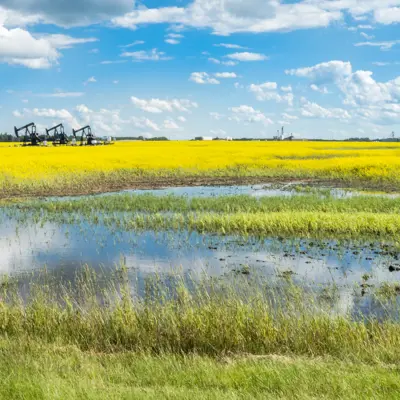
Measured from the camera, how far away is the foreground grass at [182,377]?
597 centimetres

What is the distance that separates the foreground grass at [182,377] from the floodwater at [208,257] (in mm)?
3971

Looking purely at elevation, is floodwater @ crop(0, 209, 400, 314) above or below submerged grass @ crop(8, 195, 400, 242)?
below

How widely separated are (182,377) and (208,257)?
873 cm

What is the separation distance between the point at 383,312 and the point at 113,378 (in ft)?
20.9

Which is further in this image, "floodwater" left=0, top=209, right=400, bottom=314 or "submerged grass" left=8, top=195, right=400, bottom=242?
"submerged grass" left=8, top=195, right=400, bottom=242

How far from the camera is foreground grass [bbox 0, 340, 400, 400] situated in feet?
19.6

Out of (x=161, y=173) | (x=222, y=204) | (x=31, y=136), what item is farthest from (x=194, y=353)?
(x=31, y=136)

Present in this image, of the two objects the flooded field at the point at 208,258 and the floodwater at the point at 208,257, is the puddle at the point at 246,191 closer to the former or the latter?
the flooded field at the point at 208,258

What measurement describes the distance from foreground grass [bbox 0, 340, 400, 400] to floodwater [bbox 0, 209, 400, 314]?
13.0 ft

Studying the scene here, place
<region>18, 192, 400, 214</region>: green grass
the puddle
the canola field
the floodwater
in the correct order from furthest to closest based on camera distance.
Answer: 1. the canola field
2. the puddle
3. <region>18, 192, 400, 214</region>: green grass
4. the floodwater

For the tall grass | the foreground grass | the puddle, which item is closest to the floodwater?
the tall grass

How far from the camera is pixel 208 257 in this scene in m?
15.4

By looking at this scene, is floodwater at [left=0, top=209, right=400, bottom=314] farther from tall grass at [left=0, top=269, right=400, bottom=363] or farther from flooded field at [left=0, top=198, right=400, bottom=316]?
tall grass at [left=0, top=269, right=400, bottom=363]

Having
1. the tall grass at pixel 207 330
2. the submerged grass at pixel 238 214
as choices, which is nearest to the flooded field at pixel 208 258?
the submerged grass at pixel 238 214
